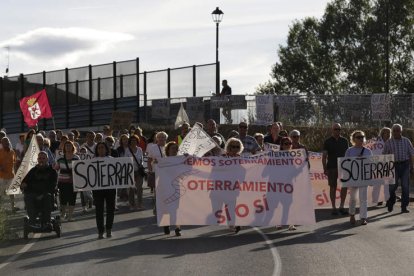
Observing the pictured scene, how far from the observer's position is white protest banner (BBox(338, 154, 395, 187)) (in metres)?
20.1

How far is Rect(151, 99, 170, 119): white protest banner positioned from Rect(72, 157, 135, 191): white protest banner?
22624mm

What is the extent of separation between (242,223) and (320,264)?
14.2 feet

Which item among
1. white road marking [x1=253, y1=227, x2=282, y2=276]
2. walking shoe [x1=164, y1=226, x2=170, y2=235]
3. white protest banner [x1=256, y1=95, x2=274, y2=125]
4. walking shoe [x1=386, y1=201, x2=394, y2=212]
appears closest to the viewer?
white road marking [x1=253, y1=227, x2=282, y2=276]

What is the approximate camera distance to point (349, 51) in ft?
236

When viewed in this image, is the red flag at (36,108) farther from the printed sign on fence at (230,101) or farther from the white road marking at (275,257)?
the white road marking at (275,257)

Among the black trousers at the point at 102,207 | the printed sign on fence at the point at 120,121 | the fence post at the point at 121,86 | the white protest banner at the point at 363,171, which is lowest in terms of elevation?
the black trousers at the point at 102,207

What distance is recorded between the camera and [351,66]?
72125 mm

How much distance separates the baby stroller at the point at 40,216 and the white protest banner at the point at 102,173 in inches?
34.0

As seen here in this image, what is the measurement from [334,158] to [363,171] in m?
1.38

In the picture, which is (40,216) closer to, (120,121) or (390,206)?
(390,206)

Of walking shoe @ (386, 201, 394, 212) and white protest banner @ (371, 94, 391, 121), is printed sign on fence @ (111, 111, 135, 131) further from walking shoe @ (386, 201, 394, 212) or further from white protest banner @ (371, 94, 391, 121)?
walking shoe @ (386, 201, 394, 212)

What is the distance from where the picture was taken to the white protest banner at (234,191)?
18578 millimetres

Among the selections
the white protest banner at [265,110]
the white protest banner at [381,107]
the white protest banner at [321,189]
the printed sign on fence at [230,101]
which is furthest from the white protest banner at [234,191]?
the printed sign on fence at [230,101]

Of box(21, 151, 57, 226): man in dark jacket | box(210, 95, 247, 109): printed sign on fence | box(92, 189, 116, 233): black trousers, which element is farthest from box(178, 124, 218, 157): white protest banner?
box(210, 95, 247, 109): printed sign on fence
